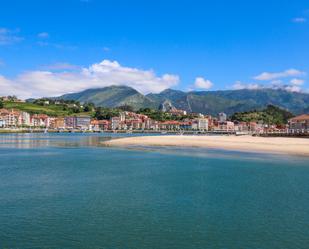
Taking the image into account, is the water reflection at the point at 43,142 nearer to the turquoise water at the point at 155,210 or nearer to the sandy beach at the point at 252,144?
the sandy beach at the point at 252,144

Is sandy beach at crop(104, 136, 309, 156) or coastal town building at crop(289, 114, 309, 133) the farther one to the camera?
coastal town building at crop(289, 114, 309, 133)

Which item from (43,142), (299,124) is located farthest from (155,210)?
(299,124)

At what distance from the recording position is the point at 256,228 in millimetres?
16125

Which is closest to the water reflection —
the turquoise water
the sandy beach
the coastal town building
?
the sandy beach

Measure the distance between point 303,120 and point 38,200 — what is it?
135581 millimetres

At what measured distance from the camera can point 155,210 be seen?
19.0 meters

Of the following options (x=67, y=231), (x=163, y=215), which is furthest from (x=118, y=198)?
(x=67, y=231)

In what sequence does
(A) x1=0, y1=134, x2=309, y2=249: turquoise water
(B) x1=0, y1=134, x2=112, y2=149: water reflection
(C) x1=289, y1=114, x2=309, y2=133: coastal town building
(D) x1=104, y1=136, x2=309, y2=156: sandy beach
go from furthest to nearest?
1. (C) x1=289, y1=114, x2=309, y2=133: coastal town building
2. (B) x1=0, y1=134, x2=112, y2=149: water reflection
3. (D) x1=104, y1=136, x2=309, y2=156: sandy beach
4. (A) x1=0, y1=134, x2=309, y2=249: turquoise water

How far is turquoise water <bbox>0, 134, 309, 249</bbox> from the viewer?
47.5 ft

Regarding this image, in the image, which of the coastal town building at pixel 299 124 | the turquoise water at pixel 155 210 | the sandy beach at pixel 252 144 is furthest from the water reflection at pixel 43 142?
the coastal town building at pixel 299 124

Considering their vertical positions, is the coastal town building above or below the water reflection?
above

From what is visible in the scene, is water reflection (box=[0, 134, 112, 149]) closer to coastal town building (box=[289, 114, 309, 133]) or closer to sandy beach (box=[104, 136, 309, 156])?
sandy beach (box=[104, 136, 309, 156])

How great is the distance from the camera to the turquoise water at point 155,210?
14477mm

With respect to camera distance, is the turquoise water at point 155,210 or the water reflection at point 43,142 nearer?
the turquoise water at point 155,210
